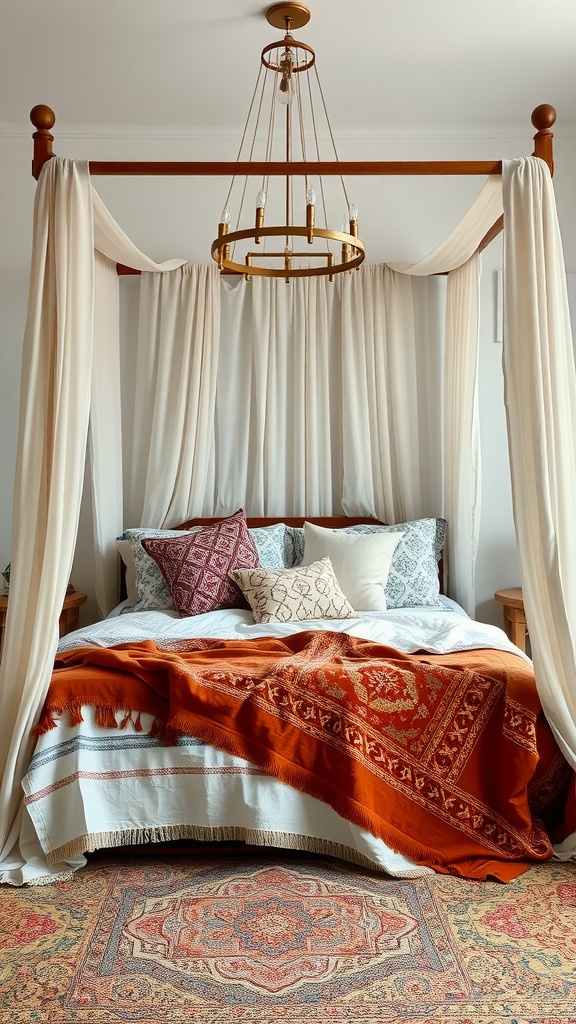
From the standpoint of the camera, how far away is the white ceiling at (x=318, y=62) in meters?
3.55

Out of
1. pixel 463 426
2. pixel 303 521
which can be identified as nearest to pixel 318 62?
pixel 463 426

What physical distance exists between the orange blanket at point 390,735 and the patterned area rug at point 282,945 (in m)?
0.15

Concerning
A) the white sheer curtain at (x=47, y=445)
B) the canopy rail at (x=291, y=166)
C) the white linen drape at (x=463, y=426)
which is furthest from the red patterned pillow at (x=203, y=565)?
the canopy rail at (x=291, y=166)

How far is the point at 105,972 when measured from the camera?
2.20 m

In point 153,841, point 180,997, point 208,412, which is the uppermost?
point 208,412

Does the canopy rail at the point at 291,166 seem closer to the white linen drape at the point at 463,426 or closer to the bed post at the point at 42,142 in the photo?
the bed post at the point at 42,142

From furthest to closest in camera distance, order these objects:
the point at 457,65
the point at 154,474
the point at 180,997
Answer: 1. the point at 154,474
2. the point at 457,65
3. the point at 180,997

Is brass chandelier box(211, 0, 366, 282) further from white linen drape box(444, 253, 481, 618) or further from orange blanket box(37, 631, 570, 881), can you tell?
orange blanket box(37, 631, 570, 881)

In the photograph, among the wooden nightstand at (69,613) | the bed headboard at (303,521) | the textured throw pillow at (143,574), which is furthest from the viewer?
the bed headboard at (303,521)

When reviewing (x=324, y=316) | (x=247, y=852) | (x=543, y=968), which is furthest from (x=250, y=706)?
(x=324, y=316)

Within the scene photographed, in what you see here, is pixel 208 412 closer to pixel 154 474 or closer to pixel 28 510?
pixel 154 474

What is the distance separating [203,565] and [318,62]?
2336mm

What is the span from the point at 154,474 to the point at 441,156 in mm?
2325

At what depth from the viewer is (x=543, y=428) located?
2809 mm
